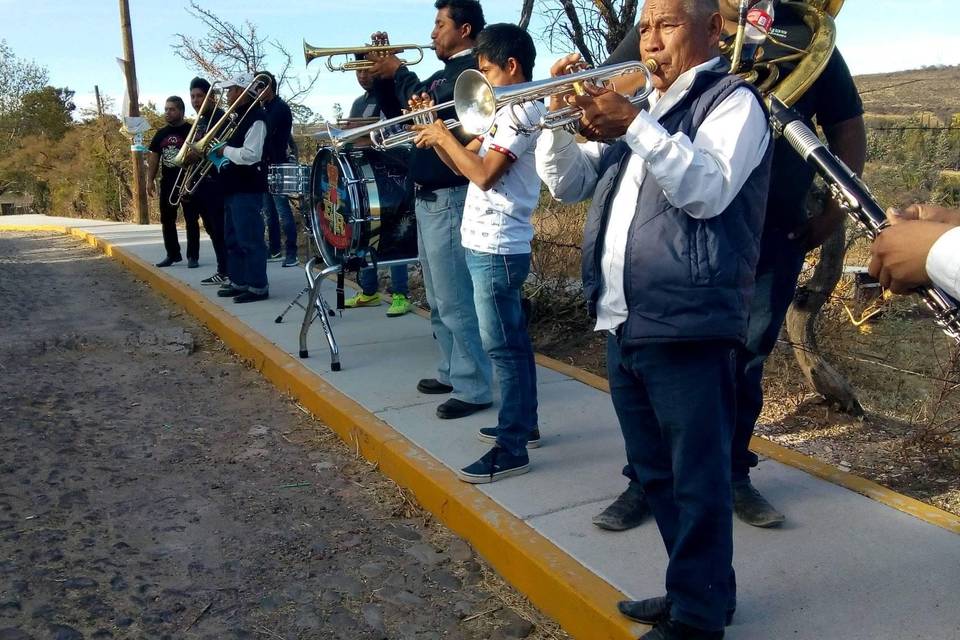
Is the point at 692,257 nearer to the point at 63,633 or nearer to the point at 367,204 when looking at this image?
the point at 63,633

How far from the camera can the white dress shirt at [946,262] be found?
169 centimetres

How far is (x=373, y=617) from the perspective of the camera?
119 inches

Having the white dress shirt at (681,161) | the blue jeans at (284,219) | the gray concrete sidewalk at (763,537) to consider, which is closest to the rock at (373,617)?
the gray concrete sidewalk at (763,537)

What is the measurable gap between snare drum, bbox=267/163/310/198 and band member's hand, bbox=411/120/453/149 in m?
2.47

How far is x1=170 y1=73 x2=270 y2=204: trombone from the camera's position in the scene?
718 centimetres

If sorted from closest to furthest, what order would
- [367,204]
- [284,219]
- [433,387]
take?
[433,387] < [367,204] < [284,219]

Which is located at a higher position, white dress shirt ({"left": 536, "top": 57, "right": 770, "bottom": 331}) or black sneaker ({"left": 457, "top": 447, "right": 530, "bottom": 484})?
white dress shirt ({"left": 536, "top": 57, "right": 770, "bottom": 331})

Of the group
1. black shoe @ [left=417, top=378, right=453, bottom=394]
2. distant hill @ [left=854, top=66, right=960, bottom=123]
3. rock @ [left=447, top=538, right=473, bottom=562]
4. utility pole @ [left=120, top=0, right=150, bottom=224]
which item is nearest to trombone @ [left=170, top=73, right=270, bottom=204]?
black shoe @ [left=417, top=378, right=453, bottom=394]

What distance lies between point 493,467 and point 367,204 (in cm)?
222

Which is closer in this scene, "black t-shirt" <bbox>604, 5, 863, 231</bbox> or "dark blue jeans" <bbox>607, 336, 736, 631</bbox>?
"dark blue jeans" <bbox>607, 336, 736, 631</bbox>

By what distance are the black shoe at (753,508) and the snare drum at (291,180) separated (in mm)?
3847

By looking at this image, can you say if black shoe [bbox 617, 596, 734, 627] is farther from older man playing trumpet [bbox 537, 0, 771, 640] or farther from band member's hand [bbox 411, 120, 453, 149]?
band member's hand [bbox 411, 120, 453, 149]

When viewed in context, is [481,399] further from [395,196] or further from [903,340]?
[903,340]

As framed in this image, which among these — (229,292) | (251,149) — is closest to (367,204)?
(251,149)
